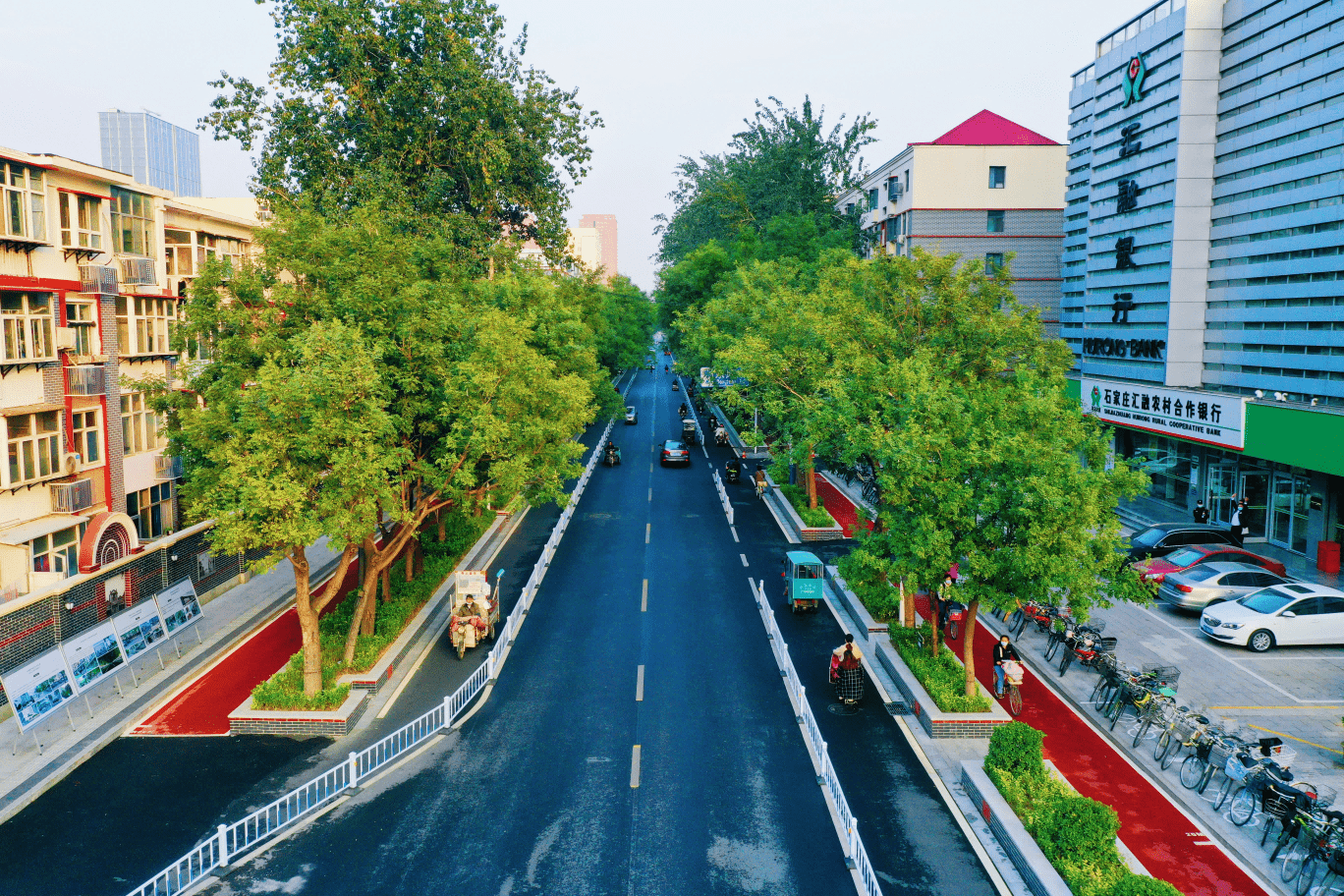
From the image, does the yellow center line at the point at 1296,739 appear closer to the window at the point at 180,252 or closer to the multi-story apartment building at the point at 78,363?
the multi-story apartment building at the point at 78,363

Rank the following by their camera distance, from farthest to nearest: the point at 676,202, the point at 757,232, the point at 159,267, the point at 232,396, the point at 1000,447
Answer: the point at 676,202, the point at 757,232, the point at 159,267, the point at 232,396, the point at 1000,447

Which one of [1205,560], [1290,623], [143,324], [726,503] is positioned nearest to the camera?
[1290,623]

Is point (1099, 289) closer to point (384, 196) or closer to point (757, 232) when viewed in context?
point (384, 196)

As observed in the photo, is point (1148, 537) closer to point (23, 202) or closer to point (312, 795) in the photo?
point (312, 795)

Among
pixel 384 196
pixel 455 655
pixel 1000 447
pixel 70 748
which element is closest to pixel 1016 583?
pixel 1000 447

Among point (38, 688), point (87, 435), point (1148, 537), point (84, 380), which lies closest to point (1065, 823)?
point (38, 688)

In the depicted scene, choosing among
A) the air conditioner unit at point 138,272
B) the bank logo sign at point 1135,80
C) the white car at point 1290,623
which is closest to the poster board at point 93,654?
the air conditioner unit at point 138,272
